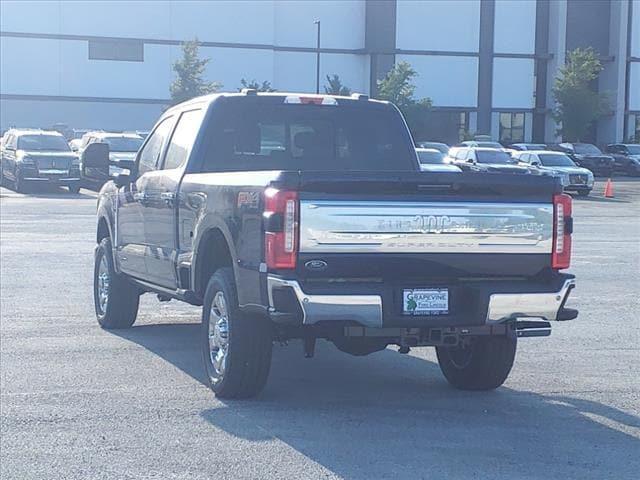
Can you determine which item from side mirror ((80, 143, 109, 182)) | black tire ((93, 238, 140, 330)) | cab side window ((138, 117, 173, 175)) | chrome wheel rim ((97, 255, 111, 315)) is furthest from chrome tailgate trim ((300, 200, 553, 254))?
chrome wheel rim ((97, 255, 111, 315))

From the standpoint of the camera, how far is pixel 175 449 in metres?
7.07

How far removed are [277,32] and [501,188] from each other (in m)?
69.9

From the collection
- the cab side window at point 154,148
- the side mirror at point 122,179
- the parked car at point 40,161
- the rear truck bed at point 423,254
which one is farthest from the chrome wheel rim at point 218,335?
the parked car at point 40,161

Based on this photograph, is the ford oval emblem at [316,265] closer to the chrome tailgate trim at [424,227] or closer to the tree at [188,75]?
the chrome tailgate trim at [424,227]

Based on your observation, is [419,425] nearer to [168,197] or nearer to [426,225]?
[426,225]

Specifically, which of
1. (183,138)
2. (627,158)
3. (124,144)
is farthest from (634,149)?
(183,138)

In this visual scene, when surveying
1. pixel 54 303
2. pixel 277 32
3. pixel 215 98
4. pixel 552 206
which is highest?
pixel 277 32

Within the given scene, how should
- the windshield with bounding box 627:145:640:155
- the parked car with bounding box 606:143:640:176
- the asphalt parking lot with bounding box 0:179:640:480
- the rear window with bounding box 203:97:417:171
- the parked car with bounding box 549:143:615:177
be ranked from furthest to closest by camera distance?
1. the windshield with bounding box 627:145:640:155
2. the parked car with bounding box 606:143:640:176
3. the parked car with bounding box 549:143:615:177
4. the rear window with bounding box 203:97:417:171
5. the asphalt parking lot with bounding box 0:179:640:480

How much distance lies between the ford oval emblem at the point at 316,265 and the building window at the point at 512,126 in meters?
73.8

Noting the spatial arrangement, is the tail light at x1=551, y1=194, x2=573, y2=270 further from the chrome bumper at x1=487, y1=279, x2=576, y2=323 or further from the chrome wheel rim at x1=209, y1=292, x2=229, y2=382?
the chrome wheel rim at x1=209, y1=292, x2=229, y2=382

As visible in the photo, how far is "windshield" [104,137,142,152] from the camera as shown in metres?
36.5

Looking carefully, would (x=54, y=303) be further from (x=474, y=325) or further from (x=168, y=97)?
(x=168, y=97)

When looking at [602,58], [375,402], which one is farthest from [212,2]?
[375,402]

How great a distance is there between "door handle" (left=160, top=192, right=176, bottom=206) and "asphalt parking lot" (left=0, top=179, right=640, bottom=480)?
1.37 meters
